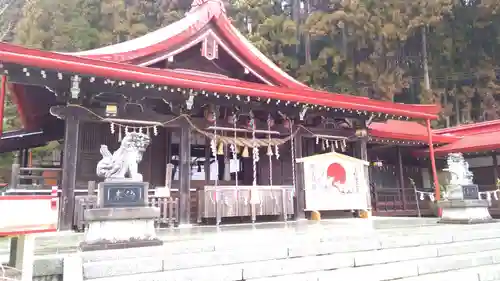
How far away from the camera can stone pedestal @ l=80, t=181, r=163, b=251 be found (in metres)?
4.65

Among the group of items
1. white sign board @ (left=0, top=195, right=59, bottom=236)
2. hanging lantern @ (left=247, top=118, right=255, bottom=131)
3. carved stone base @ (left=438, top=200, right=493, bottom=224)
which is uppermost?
hanging lantern @ (left=247, top=118, right=255, bottom=131)

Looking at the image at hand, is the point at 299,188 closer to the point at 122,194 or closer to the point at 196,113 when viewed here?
the point at 196,113

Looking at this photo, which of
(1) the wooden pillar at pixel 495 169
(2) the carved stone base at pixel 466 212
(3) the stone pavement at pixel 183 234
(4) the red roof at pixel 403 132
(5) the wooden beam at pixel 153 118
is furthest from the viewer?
(1) the wooden pillar at pixel 495 169

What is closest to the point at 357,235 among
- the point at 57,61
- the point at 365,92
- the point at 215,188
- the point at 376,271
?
the point at 376,271

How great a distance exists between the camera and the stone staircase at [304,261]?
3754 millimetres

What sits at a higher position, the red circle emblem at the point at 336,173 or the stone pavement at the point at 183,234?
the red circle emblem at the point at 336,173

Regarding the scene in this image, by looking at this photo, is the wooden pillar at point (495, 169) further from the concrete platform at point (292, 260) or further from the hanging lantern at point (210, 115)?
the hanging lantern at point (210, 115)

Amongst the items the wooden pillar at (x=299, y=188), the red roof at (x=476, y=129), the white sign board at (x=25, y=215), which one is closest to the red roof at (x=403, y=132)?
the red roof at (x=476, y=129)

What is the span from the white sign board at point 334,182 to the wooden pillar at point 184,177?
3.23 meters

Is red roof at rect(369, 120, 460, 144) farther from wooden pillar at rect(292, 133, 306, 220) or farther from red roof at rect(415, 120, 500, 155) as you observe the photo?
wooden pillar at rect(292, 133, 306, 220)

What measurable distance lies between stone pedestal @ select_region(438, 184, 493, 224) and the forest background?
42.4ft

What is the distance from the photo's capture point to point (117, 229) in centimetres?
471

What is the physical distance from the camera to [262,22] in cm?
2489

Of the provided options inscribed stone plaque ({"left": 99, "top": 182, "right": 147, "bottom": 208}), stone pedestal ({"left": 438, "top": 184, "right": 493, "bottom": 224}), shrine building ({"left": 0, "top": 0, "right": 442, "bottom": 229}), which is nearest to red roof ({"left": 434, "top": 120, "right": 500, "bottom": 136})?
shrine building ({"left": 0, "top": 0, "right": 442, "bottom": 229})
